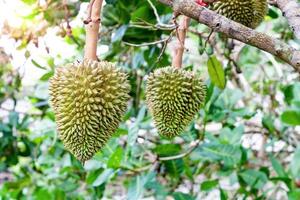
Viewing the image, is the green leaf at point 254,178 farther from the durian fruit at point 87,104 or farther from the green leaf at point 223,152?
the durian fruit at point 87,104

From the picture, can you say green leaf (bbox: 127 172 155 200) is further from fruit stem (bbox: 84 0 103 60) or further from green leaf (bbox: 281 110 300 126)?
fruit stem (bbox: 84 0 103 60)

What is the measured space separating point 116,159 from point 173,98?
41cm

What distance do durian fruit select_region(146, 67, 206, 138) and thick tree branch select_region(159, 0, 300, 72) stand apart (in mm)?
215

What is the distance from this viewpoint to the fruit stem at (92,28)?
83cm

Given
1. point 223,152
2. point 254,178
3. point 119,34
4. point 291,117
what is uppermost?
point 119,34

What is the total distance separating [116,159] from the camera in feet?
4.18

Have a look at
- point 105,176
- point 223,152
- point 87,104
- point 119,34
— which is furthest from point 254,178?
point 87,104

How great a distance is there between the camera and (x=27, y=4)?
4.59 feet

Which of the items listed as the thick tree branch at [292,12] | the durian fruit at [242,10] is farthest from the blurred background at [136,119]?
the thick tree branch at [292,12]

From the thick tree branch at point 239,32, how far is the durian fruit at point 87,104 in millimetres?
171

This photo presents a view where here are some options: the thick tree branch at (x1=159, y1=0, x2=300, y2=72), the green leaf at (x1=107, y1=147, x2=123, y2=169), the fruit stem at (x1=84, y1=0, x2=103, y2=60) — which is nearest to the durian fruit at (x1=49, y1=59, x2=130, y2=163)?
the fruit stem at (x1=84, y1=0, x2=103, y2=60)

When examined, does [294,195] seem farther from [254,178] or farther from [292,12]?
[292,12]

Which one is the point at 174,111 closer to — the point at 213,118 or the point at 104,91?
the point at 104,91

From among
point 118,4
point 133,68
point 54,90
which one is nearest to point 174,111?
point 54,90
